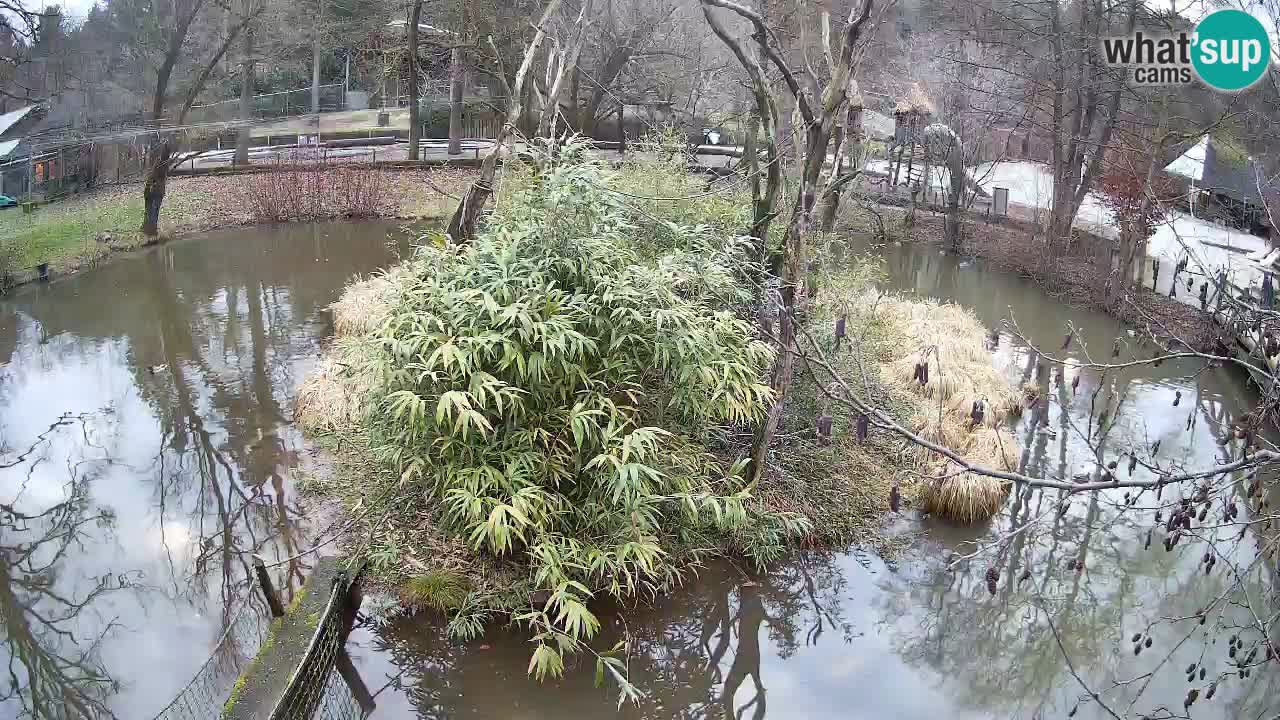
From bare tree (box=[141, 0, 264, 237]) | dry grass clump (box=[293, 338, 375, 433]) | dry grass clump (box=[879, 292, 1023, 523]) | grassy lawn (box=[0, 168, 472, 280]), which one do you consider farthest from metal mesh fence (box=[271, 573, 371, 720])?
bare tree (box=[141, 0, 264, 237])

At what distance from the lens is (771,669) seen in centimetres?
549

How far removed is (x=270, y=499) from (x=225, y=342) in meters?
3.79

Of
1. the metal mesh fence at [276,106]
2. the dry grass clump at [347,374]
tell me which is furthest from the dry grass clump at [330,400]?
the metal mesh fence at [276,106]

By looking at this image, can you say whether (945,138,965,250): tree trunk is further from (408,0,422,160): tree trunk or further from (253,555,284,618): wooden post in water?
(253,555,284,618): wooden post in water

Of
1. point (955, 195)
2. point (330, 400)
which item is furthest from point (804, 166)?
point (955, 195)

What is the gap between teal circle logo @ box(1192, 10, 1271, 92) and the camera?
897 cm

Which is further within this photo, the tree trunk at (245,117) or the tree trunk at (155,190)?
the tree trunk at (245,117)

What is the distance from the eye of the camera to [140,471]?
24.5 ft

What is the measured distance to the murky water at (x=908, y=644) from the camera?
5.19m

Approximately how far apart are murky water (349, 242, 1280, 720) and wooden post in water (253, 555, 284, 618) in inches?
17.7

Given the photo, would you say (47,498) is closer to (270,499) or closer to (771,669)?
(270,499)

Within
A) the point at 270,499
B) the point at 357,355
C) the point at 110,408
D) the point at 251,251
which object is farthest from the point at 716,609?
the point at 251,251

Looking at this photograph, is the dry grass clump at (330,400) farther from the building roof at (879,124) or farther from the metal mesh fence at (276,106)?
the building roof at (879,124)

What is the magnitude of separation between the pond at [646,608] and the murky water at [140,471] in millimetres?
21
